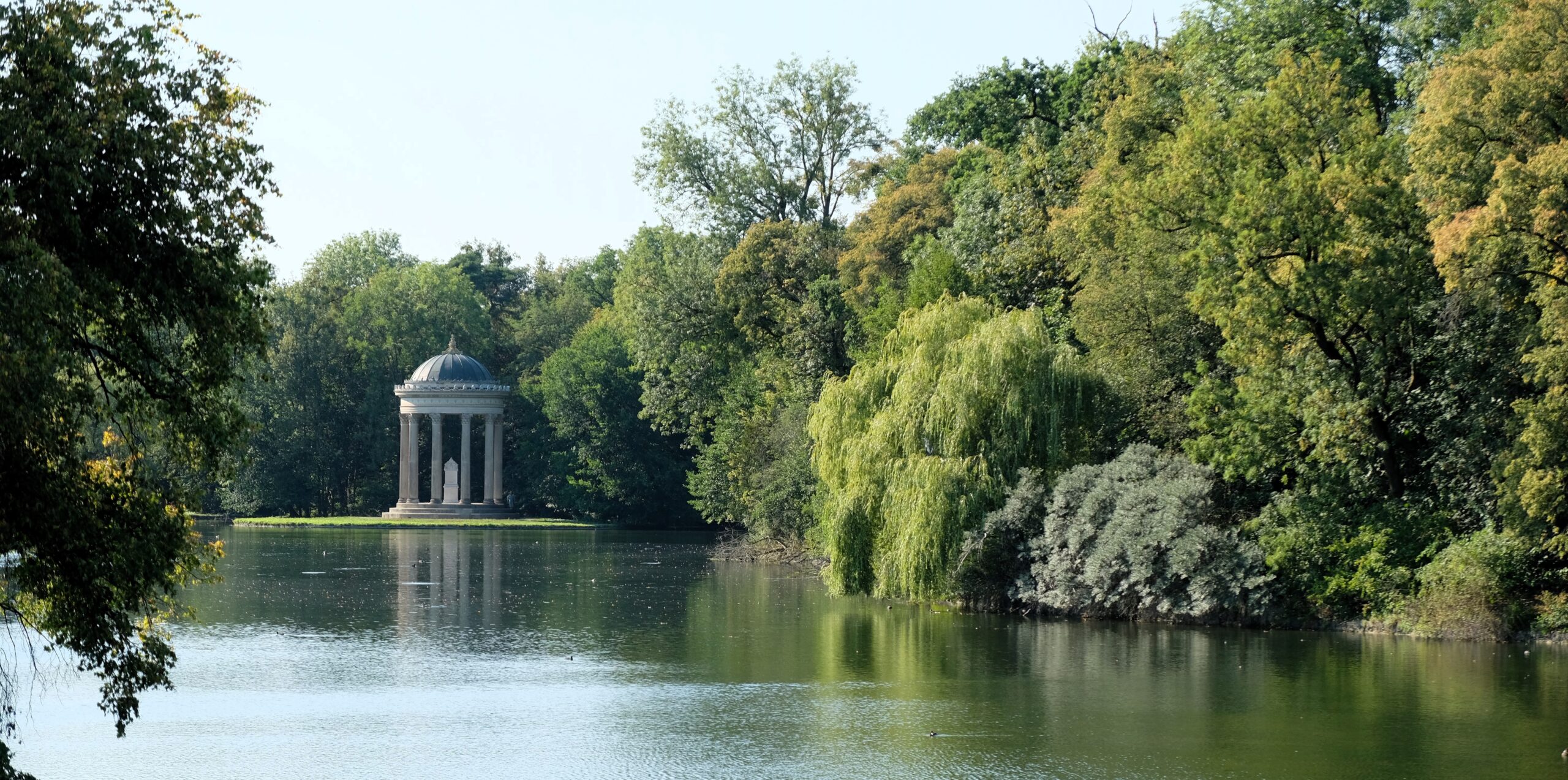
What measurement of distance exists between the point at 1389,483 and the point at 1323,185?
19.2ft

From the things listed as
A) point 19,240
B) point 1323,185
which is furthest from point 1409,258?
point 19,240

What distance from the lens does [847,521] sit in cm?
3566

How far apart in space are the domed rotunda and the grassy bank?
3.58m

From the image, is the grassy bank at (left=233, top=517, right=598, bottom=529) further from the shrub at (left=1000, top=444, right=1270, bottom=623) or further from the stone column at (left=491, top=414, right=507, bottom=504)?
the shrub at (left=1000, top=444, right=1270, bottom=623)

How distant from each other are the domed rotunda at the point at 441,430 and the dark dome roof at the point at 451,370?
1.2 inches

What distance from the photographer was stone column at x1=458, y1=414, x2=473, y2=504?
83.4 meters

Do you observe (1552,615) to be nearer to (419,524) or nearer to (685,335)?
(685,335)

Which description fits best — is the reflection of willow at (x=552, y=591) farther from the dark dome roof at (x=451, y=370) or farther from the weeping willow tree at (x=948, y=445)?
the dark dome roof at (x=451, y=370)

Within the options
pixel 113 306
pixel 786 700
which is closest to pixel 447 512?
pixel 786 700

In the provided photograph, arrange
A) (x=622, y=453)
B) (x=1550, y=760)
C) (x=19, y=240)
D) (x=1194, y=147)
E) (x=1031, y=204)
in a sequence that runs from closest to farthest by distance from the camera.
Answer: (x=19, y=240) → (x=1550, y=760) → (x=1194, y=147) → (x=1031, y=204) → (x=622, y=453)

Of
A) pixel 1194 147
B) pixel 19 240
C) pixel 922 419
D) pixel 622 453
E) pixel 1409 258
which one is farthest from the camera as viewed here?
pixel 622 453

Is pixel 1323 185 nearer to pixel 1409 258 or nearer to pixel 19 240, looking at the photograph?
pixel 1409 258

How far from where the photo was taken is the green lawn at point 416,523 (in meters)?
75.4

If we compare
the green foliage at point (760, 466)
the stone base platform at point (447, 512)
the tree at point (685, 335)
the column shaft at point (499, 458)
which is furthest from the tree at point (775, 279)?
the column shaft at point (499, 458)
